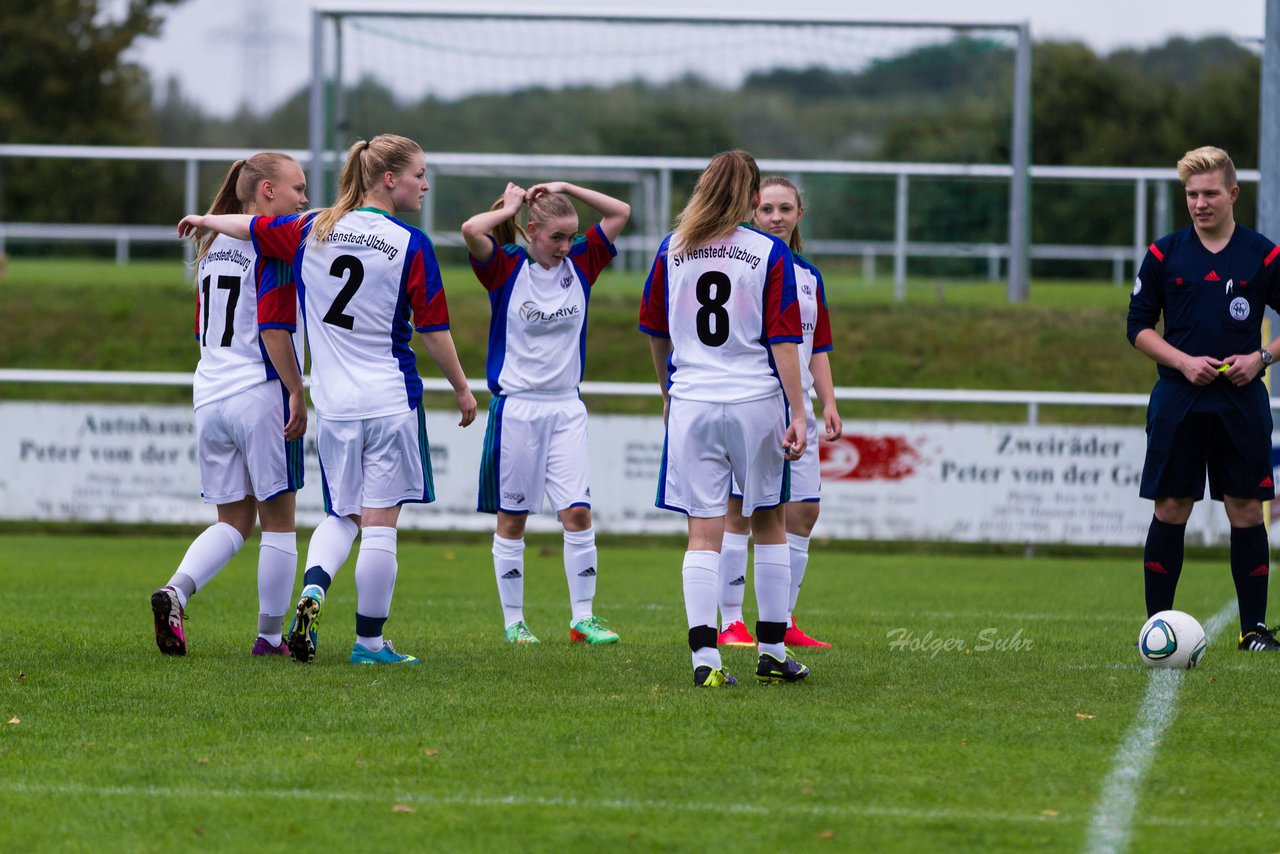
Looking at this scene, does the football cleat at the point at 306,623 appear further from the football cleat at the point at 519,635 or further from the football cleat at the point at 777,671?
the football cleat at the point at 777,671

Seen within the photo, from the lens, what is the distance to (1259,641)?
722cm

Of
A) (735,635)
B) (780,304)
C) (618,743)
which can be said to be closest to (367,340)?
(780,304)

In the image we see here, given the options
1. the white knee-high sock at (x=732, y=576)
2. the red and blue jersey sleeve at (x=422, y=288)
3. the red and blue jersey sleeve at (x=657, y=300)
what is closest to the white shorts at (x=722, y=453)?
the red and blue jersey sleeve at (x=657, y=300)

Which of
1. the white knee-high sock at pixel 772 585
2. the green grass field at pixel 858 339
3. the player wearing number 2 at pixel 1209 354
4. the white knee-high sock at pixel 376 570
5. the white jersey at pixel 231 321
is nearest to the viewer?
the white knee-high sock at pixel 772 585

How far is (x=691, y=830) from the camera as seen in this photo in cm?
400

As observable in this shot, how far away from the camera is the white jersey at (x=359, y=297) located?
620 cm

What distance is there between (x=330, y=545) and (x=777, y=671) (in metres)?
1.88

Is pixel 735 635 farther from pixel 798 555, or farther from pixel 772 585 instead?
pixel 772 585

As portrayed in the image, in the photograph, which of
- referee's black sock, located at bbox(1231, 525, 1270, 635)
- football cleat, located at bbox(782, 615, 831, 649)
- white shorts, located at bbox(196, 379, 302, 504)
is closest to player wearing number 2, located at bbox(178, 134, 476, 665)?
white shorts, located at bbox(196, 379, 302, 504)

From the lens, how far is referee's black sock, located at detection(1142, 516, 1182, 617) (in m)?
7.29

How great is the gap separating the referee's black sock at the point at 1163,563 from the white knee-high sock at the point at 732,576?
190cm

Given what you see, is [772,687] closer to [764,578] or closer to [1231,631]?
[764,578]

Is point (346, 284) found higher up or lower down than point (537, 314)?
higher up

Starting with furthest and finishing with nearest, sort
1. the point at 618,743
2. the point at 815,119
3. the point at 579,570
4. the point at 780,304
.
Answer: the point at 815,119 → the point at 579,570 → the point at 780,304 → the point at 618,743
